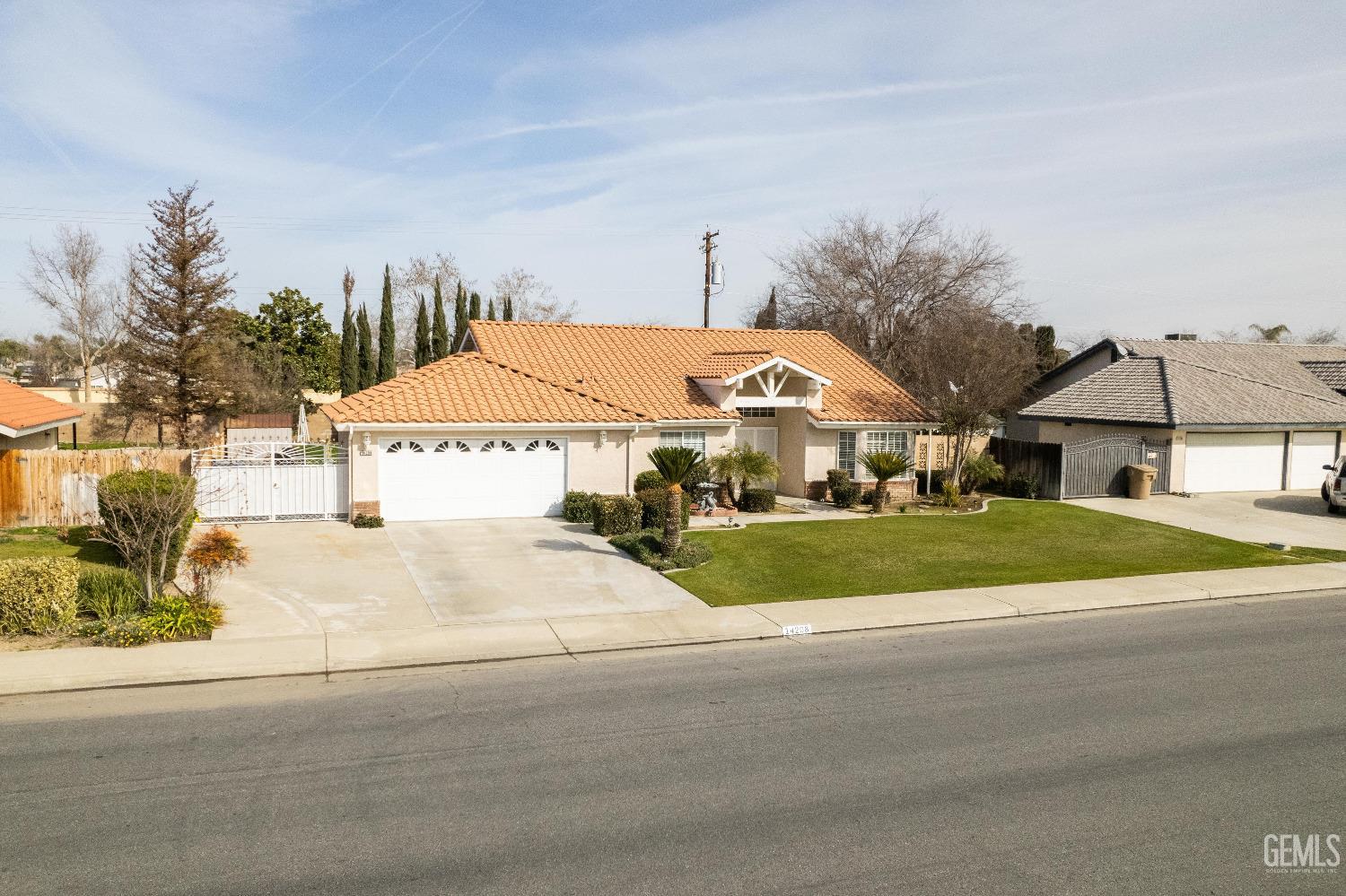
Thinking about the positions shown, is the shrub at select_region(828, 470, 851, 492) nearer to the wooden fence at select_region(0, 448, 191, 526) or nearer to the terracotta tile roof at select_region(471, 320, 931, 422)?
the terracotta tile roof at select_region(471, 320, 931, 422)

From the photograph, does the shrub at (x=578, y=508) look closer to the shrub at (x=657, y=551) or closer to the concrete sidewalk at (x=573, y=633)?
the shrub at (x=657, y=551)

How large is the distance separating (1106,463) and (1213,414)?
13.1 ft

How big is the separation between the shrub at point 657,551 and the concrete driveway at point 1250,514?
13.2 m

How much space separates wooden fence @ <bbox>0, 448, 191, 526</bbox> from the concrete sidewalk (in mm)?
10601

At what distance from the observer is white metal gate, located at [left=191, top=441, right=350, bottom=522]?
20.4 meters

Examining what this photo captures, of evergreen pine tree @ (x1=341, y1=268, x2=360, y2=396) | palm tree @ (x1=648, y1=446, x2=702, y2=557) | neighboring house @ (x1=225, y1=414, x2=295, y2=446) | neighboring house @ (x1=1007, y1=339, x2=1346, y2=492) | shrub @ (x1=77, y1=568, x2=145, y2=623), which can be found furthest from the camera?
evergreen pine tree @ (x1=341, y1=268, x2=360, y2=396)

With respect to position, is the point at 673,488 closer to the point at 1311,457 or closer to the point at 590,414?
the point at 590,414

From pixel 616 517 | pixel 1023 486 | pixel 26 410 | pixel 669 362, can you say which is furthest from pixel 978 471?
pixel 26 410

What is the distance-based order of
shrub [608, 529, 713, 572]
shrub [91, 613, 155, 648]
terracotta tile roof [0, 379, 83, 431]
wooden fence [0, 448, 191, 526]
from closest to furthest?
1. shrub [91, 613, 155, 648]
2. shrub [608, 529, 713, 572]
3. wooden fence [0, 448, 191, 526]
4. terracotta tile roof [0, 379, 83, 431]

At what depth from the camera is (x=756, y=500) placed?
23.8 m

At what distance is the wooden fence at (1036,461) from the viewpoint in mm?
27453

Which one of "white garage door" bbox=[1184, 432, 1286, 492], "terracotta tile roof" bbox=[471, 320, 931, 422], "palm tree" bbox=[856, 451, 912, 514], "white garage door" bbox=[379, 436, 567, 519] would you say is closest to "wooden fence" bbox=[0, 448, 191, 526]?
"white garage door" bbox=[379, 436, 567, 519]

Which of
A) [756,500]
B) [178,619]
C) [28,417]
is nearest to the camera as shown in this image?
[178,619]

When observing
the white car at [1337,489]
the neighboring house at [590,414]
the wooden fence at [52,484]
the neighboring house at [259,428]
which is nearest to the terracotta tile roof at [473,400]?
the neighboring house at [590,414]
